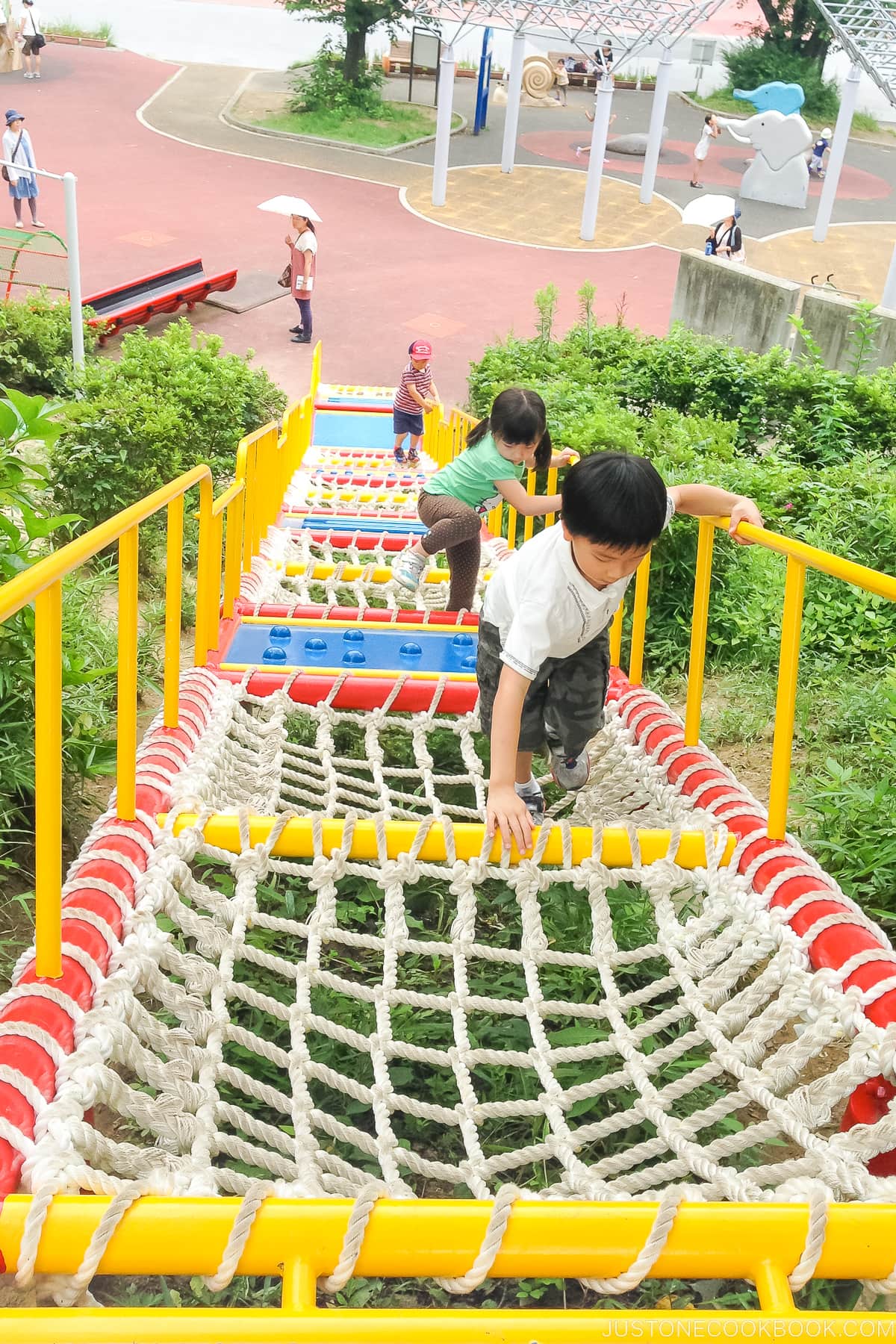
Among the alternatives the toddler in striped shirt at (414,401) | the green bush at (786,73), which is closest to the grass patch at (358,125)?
the green bush at (786,73)

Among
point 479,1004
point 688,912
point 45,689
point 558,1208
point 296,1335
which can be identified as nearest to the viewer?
point 296,1335

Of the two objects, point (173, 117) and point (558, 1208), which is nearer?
point (558, 1208)

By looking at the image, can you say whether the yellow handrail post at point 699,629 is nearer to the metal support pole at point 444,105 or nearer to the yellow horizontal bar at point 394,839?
the yellow horizontal bar at point 394,839

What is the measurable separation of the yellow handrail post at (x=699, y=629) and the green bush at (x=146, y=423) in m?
4.03

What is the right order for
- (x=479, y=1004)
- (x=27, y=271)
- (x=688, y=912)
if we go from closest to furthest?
(x=479, y=1004) → (x=688, y=912) → (x=27, y=271)

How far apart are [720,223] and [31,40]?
1624 cm

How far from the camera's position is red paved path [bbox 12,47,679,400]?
42.8ft

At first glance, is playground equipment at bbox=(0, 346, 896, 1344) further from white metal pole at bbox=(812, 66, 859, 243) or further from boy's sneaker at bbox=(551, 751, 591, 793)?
white metal pole at bbox=(812, 66, 859, 243)

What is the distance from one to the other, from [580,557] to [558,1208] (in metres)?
1.25

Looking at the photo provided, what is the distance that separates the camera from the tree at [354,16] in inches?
912

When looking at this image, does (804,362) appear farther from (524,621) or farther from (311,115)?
(311,115)

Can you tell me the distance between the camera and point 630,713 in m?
3.19

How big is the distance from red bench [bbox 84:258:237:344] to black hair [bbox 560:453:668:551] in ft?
31.6

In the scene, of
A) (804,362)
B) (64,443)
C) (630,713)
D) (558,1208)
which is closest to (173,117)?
(804,362)
